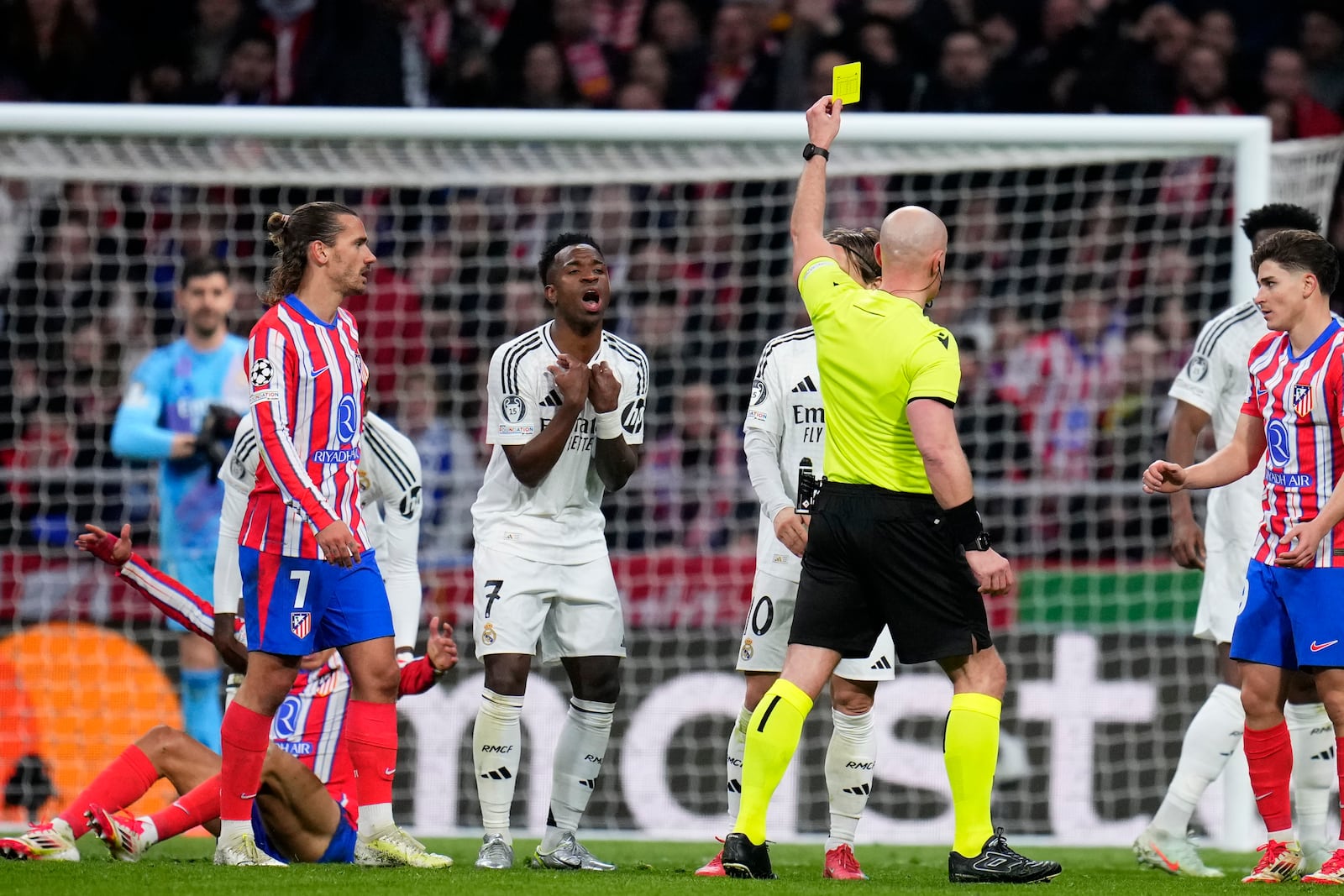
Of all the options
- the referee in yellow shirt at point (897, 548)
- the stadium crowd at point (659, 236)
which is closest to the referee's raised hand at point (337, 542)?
the referee in yellow shirt at point (897, 548)

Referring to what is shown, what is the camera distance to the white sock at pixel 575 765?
5.74 meters

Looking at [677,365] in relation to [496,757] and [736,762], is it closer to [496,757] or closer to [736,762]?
[736,762]

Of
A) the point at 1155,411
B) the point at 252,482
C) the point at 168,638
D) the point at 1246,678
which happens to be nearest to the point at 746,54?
the point at 1155,411

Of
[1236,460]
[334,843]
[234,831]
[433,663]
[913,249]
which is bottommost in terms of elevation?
[334,843]

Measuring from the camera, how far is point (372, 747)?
5406mm

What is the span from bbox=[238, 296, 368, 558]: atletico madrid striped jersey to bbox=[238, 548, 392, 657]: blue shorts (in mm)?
56

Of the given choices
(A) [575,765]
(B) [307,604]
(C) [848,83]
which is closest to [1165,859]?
(A) [575,765]

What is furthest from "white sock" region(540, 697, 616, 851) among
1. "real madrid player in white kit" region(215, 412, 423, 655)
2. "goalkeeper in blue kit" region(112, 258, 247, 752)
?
"goalkeeper in blue kit" region(112, 258, 247, 752)

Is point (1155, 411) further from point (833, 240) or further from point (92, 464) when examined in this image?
point (92, 464)

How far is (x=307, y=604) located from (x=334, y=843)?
3.12ft

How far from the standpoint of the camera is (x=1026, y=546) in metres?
9.16

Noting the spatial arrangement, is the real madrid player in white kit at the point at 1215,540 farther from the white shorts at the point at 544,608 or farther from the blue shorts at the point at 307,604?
the blue shorts at the point at 307,604

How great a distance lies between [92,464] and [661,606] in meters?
3.32

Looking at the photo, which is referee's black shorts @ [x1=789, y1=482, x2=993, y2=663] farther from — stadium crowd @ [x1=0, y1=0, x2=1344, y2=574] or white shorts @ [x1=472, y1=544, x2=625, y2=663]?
stadium crowd @ [x1=0, y1=0, x2=1344, y2=574]
